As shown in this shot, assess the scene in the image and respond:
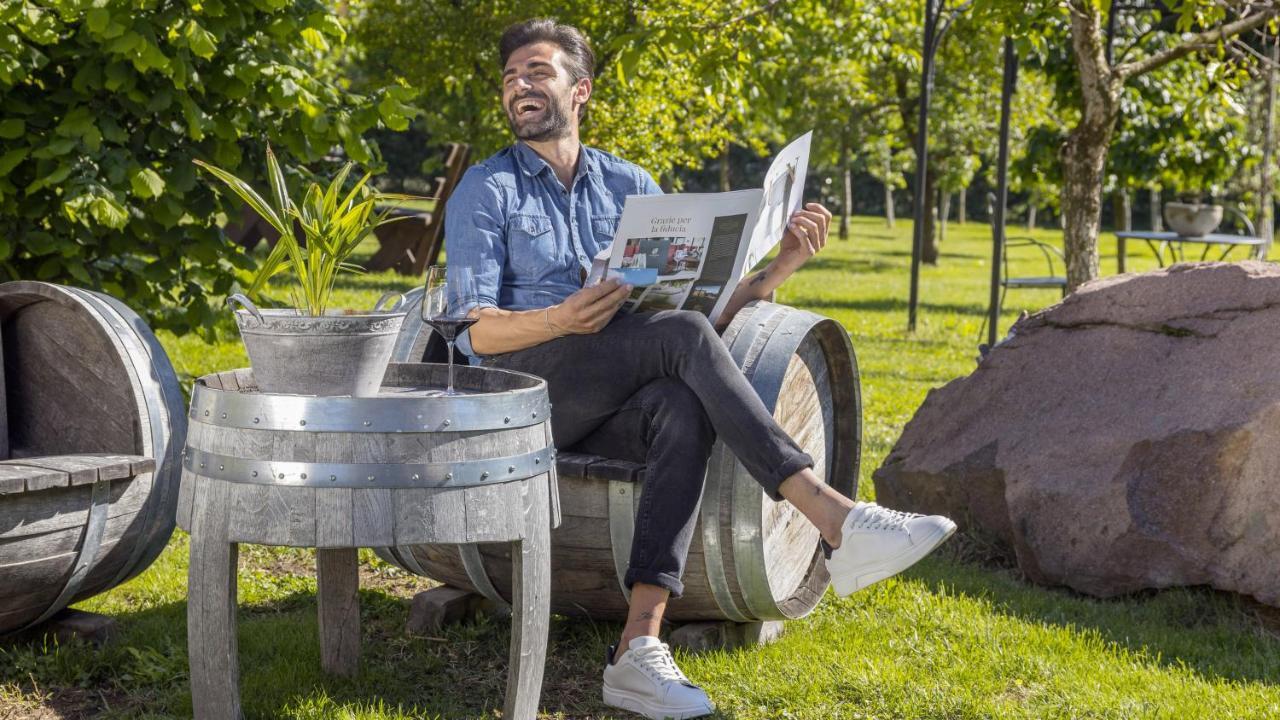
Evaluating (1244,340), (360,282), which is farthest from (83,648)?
(360,282)

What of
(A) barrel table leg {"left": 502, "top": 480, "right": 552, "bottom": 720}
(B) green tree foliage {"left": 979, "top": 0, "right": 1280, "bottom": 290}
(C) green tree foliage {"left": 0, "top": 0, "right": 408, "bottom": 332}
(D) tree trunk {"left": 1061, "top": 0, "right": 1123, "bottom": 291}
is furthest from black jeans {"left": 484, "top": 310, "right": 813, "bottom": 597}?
(D) tree trunk {"left": 1061, "top": 0, "right": 1123, "bottom": 291}

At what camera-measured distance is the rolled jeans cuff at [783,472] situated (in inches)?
124

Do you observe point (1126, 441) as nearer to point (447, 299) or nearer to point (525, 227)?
point (525, 227)

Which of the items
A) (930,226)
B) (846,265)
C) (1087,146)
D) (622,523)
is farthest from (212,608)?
(930,226)

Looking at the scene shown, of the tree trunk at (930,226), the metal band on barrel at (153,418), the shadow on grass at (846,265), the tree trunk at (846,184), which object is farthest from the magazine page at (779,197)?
the tree trunk at (930,226)

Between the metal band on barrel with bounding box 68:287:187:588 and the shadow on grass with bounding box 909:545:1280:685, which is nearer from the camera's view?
the metal band on barrel with bounding box 68:287:187:588

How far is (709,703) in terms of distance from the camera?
3.20 m

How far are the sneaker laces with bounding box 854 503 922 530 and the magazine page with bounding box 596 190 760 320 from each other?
0.71 metres

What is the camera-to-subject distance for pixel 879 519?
314 cm

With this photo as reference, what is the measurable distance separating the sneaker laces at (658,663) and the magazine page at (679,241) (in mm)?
895

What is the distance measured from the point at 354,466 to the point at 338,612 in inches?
38.4

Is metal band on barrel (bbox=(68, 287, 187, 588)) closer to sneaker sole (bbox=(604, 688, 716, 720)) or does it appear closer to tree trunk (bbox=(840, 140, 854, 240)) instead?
sneaker sole (bbox=(604, 688, 716, 720))

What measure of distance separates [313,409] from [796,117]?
750 inches

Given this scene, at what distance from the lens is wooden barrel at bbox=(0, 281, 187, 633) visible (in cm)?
321
